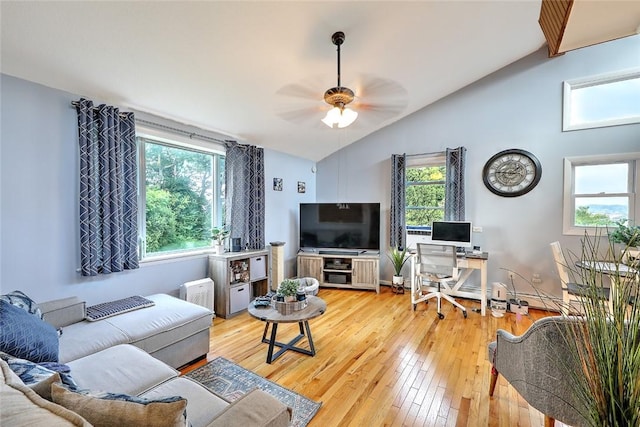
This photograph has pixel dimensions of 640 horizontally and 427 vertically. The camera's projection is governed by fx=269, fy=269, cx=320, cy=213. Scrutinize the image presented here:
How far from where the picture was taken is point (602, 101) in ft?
11.4

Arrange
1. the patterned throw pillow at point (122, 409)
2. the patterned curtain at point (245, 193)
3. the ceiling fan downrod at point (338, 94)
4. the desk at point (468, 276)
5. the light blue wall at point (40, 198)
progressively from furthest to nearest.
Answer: the patterned curtain at point (245, 193), the desk at point (468, 276), the ceiling fan downrod at point (338, 94), the light blue wall at point (40, 198), the patterned throw pillow at point (122, 409)

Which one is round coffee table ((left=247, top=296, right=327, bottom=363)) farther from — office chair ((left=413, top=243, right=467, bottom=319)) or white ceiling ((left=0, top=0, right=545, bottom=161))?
white ceiling ((left=0, top=0, right=545, bottom=161))

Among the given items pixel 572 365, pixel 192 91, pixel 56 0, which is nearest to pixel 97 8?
pixel 56 0

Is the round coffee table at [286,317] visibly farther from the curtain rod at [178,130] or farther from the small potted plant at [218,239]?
the curtain rod at [178,130]

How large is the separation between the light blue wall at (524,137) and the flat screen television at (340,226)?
133 centimetres

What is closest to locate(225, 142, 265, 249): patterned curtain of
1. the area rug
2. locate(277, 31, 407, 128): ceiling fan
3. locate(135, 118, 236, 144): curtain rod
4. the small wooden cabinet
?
locate(135, 118, 236, 144): curtain rod

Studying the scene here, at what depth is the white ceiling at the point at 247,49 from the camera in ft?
6.16

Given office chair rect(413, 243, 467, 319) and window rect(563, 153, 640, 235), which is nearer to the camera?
window rect(563, 153, 640, 235)

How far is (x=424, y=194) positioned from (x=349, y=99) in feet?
9.23

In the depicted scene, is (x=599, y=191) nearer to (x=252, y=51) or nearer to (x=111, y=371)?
(x=252, y=51)

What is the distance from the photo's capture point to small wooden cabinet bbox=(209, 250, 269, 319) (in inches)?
130

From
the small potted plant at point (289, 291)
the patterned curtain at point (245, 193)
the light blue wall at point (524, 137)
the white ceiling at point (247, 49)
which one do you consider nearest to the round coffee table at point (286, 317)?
the small potted plant at point (289, 291)

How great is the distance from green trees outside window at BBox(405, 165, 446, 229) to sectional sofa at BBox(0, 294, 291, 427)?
357 cm

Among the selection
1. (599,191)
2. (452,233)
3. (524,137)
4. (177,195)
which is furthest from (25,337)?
(599,191)
